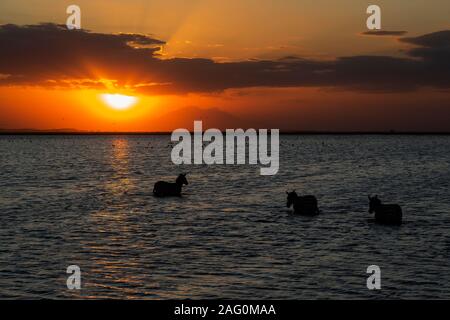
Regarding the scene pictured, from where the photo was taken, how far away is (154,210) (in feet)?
129

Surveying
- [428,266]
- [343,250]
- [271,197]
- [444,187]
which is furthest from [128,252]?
[444,187]

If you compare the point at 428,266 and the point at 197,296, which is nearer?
the point at 197,296

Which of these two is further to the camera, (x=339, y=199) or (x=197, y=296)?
(x=339, y=199)

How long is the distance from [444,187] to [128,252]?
136ft

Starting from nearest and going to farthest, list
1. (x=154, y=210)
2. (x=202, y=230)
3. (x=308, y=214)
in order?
(x=202, y=230) < (x=308, y=214) < (x=154, y=210)

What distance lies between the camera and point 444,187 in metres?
57.6

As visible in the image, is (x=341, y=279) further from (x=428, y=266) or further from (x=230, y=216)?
(x=230, y=216)

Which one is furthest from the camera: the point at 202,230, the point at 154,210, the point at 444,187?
the point at 444,187

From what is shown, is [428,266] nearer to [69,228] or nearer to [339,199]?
[69,228]
